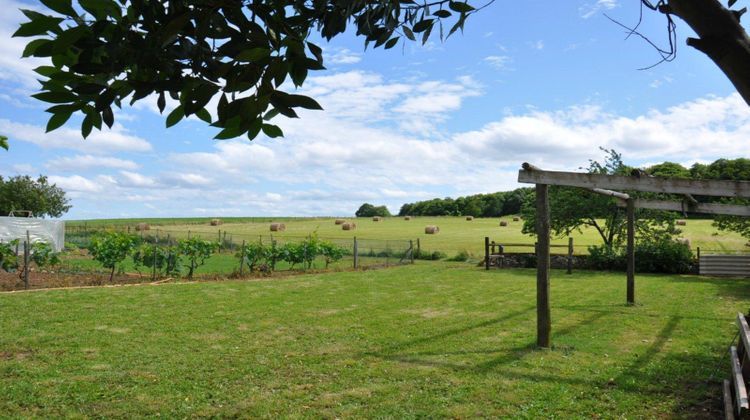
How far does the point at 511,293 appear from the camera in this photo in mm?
13859

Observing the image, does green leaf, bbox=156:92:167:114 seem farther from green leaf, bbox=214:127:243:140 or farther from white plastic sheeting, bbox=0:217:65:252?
white plastic sheeting, bbox=0:217:65:252

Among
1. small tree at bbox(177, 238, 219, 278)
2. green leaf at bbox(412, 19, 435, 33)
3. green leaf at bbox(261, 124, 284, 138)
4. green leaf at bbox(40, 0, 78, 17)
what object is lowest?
small tree at bbox(177, 238, 219, 278)

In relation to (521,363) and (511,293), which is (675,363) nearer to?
(521,363)

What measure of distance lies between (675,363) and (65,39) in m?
7.37

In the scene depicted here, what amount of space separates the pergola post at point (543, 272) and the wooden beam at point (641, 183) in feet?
0.67

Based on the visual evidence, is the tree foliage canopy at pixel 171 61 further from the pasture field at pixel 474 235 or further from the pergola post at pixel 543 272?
the pasture field at pixel 474 235

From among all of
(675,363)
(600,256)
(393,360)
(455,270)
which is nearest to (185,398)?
Result: (393,360)

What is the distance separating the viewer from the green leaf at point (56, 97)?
1.42 meters

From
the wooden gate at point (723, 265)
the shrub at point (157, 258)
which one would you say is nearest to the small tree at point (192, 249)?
the shrub at point (157, 258)

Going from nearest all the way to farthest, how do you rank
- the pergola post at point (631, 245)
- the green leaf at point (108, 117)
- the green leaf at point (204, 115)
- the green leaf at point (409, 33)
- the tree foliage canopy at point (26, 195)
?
the green leaf at point (108, 117) < the green leaf at point (204, 115) < the green leaf at point (409, 33) < the pergola post at point (631, 245) < the tree foliage canopy at point (26, 195)

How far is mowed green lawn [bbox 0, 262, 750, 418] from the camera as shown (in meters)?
5.04

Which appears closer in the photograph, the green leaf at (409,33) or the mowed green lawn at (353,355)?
the green leaf at (409,33)

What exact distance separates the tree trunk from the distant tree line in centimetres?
6322

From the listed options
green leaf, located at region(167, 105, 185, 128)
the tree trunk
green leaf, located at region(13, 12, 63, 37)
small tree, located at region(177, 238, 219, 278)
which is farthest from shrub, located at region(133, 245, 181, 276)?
the tree trunk
